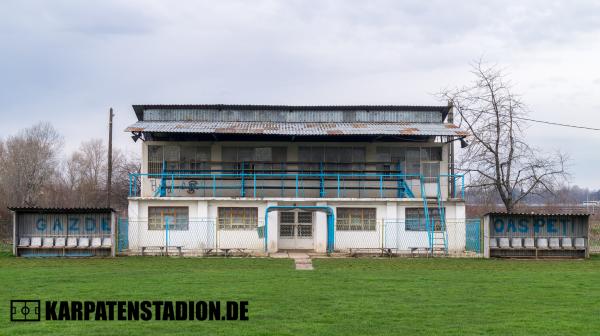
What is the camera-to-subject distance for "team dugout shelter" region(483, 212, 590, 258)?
32281 mm

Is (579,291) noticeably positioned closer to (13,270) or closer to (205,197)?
(13,270)

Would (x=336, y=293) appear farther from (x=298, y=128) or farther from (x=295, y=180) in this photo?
(x=298, y=128)

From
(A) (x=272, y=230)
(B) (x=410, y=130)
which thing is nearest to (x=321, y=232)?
(A) (x=272, y=230)

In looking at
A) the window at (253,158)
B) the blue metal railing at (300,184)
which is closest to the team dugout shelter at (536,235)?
the blue metal railing at (300,184)

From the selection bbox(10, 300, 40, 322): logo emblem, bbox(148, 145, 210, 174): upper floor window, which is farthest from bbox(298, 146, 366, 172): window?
bbox(10, 300, 40, 322): logo emblem

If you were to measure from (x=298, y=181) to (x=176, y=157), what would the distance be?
6169 mm

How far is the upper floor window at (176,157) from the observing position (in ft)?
118

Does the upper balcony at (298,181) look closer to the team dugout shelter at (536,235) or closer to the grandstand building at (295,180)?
the grandstand building at (295,180)

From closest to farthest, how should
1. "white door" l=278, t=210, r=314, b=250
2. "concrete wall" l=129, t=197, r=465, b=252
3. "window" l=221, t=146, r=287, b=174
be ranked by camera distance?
1. "concrete wall" l=129, t=197, r=465, b=252
2. "white door" l=278, t=210, r=314, b=250
3. "window" l=221, t=146, r=287, b=174

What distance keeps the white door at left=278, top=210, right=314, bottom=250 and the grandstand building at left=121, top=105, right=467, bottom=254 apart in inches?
1.9

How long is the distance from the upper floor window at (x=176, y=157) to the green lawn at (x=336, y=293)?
8.38 metres

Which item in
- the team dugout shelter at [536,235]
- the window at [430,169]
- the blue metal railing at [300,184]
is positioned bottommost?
the team dugout shelter at [536,235]

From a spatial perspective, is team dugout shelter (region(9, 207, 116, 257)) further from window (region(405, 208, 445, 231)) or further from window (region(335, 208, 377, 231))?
window (region(405, 208, 445, 231))

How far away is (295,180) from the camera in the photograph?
35.8 m
